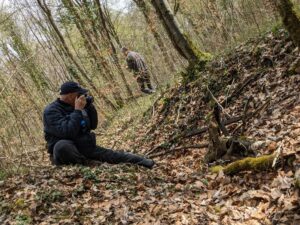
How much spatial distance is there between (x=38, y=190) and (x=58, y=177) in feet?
1.94

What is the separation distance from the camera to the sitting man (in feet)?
21.5

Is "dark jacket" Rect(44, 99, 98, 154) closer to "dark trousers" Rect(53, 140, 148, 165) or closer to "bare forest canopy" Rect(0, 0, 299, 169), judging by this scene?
"dark trousers" Rect(53, 140, 148, 165)

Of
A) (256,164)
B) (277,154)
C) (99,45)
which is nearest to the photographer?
(277,154)

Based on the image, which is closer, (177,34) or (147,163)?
(147,163)

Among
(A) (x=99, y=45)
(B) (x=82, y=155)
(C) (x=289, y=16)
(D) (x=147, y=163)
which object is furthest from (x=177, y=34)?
(A) (x=99, y=45)

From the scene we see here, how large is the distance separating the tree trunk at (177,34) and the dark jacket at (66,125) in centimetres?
396

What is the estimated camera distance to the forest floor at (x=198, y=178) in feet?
14.0

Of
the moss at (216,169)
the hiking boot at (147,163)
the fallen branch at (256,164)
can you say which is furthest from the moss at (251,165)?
the hiking boot at (147,163)

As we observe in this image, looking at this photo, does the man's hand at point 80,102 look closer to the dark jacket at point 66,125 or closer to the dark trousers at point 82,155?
the dark jacket at point 66,125

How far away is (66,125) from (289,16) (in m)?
4.09

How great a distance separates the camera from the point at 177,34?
389 inches

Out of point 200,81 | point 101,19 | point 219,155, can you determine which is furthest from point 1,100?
point 219,155

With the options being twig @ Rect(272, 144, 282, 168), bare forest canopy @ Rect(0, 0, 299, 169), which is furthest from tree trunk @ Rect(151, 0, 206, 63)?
twig @ Rect(272, 144, 282, 168)

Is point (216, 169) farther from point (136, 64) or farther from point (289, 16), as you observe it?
point (136, 64)
